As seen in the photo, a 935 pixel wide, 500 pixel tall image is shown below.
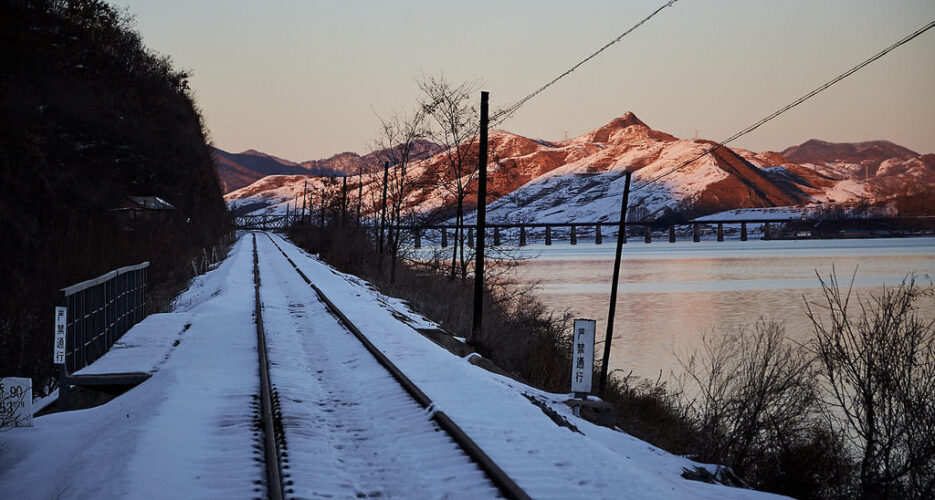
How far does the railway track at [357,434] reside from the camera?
267 inches

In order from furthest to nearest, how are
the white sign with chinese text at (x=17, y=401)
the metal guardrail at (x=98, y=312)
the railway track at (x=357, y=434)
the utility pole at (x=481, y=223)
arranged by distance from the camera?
the utility pole at (x=481, y=223) < the metal guardrail at (x=98, y=312) < the white sign with chinese text at (x=17, y=401) < the railway track at (x=357, y=434)

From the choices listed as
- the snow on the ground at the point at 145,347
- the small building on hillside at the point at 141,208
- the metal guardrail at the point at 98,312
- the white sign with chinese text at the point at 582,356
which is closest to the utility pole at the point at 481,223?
the snow on the ground at the point at 145,347

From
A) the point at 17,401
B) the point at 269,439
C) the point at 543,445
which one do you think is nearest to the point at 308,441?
the point at 269,439

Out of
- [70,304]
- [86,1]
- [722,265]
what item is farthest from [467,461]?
[722,265]

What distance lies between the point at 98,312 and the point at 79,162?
35753 millimetres

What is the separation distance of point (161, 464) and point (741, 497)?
16.8ft

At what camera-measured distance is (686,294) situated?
185 ft

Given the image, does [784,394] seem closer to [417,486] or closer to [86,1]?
[417,486]

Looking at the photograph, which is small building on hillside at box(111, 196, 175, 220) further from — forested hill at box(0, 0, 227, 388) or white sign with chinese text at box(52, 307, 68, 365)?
white sign with chinese text at box(52, 307, 68, 365)

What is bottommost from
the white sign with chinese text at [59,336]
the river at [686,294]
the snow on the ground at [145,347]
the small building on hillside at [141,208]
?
the river at [686,294]

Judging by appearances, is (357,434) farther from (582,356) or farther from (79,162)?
(79,162)

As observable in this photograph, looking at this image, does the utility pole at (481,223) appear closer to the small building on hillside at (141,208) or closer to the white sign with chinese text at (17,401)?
the white sign with chinese text at (17,401)

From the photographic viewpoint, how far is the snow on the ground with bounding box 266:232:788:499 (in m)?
6.86

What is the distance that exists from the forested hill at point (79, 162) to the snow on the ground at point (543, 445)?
7.63 metres
